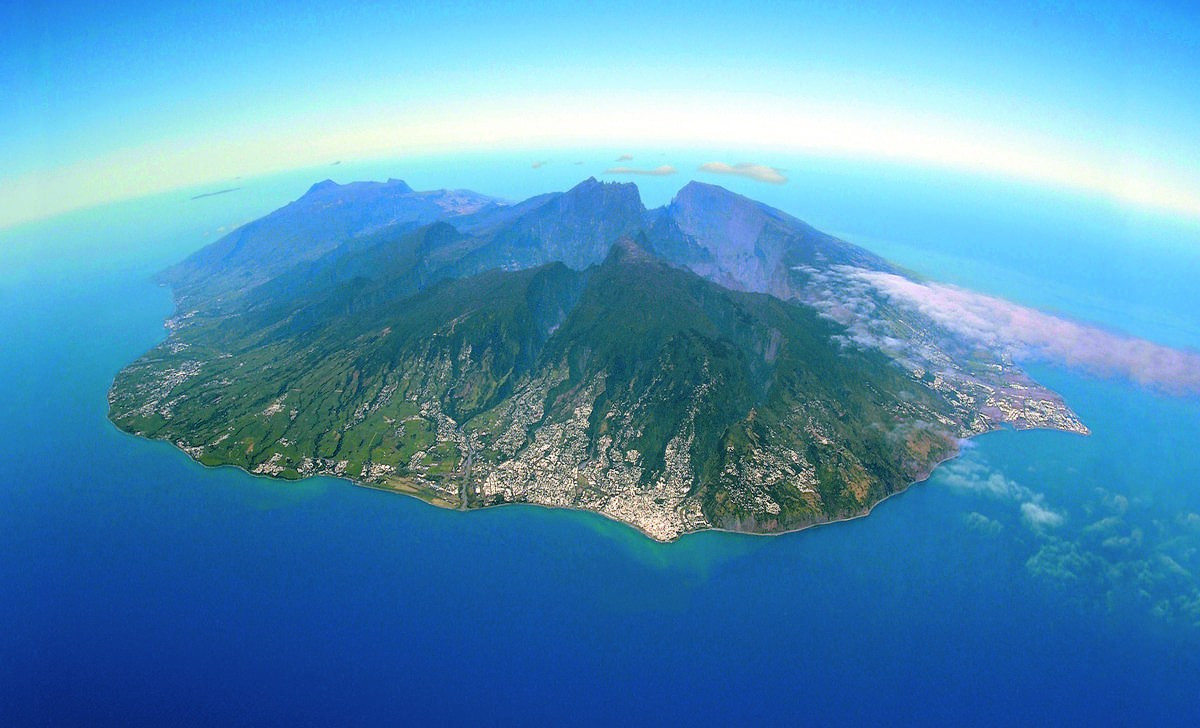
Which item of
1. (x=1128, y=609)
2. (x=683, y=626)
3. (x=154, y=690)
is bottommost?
(x=1128, y=609)

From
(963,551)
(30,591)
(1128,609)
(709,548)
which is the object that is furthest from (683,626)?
(30,591)

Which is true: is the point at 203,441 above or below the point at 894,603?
above

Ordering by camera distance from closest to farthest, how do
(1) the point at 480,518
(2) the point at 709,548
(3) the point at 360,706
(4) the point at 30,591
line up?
1. (3) the point at 360,706
2. (4) the point at 30,591
3. (2) the point at 709,548
4. (1) the point at 480,518

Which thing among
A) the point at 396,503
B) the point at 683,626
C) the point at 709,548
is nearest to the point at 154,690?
the point at 396,503

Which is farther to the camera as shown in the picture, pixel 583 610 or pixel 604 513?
pixel 604 513

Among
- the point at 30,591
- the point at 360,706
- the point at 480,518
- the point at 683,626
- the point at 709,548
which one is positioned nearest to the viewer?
the point at 360,706

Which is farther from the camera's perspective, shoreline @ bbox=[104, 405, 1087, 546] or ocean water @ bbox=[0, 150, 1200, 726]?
shoreline @ bbox=[104, 405, 1087, 546]

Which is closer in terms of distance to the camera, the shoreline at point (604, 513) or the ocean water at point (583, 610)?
the ocean water at point (583, 610)

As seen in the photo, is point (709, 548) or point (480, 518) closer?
point (709, 548)

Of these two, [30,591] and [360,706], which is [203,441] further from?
[360,706]
